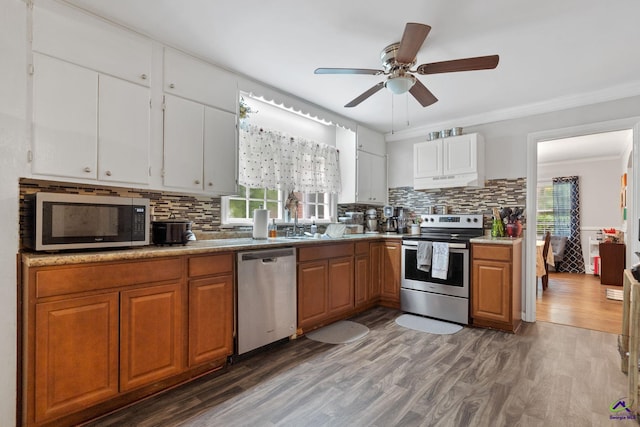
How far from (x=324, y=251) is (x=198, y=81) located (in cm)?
188

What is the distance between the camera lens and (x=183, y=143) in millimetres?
2494

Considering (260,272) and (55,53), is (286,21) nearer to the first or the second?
(55,53)

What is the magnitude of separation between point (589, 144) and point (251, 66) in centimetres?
570

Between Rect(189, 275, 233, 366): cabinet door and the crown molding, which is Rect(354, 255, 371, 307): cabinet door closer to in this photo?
Rect(189, 275, 233, 366): cabinet door

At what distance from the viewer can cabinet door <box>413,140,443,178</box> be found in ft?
13.3

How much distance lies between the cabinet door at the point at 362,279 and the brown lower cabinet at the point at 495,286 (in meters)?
1.13

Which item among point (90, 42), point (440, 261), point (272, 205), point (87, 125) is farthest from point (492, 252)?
point (90, 42)

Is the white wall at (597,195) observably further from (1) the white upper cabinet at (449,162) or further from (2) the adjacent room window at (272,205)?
(2) the adjacent room window at (272,205)

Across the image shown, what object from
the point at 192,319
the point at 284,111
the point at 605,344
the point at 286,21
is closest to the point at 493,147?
the point at 605,344

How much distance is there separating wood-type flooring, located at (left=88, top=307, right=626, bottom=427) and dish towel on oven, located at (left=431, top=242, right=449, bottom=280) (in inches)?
27.6

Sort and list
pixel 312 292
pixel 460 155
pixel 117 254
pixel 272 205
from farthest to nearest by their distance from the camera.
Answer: pixel 460 155 < pixel 272 205 < pixel 312 292 < pixel 117 254

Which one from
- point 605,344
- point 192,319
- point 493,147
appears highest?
point 493,147

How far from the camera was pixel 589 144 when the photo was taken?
5285 millimetres

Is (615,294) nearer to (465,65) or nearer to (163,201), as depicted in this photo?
(465,65)
